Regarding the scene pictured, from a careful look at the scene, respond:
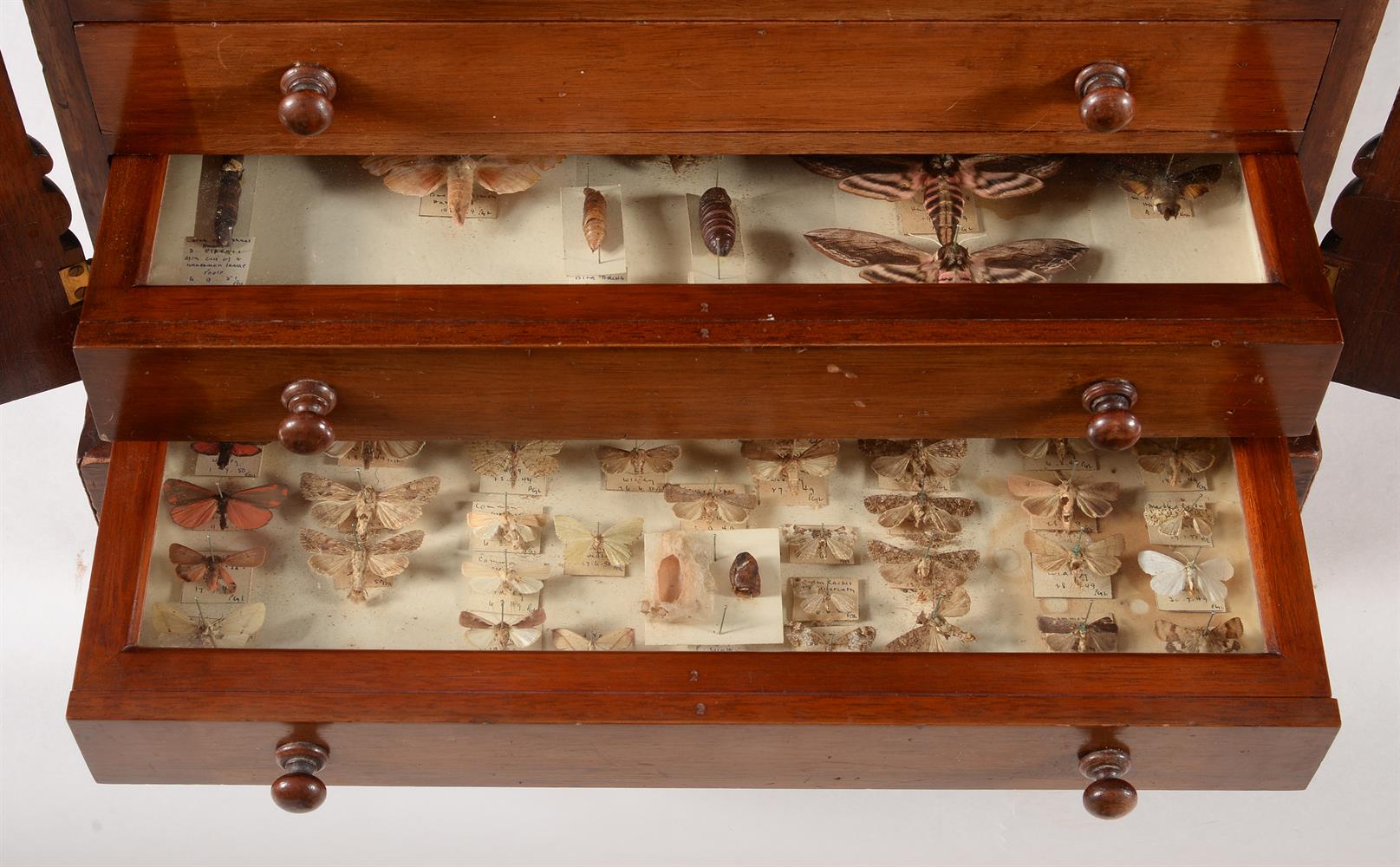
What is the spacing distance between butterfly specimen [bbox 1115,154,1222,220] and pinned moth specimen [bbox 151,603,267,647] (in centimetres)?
81

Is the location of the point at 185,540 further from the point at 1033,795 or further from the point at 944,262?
the point at 1033,795

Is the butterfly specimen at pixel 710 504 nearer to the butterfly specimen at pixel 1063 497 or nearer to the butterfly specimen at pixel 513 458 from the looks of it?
the butterfly specimen at pixel 513 458

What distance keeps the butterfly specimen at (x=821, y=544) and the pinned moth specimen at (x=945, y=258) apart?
22 centimetres

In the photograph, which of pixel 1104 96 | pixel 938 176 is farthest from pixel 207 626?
pixel 1104 96

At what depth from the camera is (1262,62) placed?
1.53 metres

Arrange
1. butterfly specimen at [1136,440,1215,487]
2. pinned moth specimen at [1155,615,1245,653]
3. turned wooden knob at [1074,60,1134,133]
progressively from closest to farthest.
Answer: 1. turned wooden knob at [1074,60,1134,133]
2. pinned moth specimen at [1155,615,1245,653]
3. butterfly specimen at [1136,440,1215,487]

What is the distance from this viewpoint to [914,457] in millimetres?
1714

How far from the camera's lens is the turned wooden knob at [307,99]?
1.48 meters

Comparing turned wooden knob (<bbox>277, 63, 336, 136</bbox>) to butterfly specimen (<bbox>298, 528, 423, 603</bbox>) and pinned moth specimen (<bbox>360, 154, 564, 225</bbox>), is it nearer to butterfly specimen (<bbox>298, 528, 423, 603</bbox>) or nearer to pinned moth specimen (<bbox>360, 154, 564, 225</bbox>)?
pinned moth specimen (<bbox>360, 154, 564, 225</bbox>)

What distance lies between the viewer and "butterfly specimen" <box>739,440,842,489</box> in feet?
5.57

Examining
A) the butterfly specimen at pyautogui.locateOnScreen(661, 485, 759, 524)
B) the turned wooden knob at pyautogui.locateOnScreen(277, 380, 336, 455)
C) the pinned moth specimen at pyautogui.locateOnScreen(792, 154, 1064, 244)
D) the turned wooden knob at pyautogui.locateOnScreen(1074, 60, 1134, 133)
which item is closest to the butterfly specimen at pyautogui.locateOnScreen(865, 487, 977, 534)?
the butterfly specimen at pyautogui.locateOnScreen(661, 485, 759, 524)

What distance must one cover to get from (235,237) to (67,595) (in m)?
0.72

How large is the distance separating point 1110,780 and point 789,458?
0.39 m

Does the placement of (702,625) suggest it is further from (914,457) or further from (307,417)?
(307,417)
